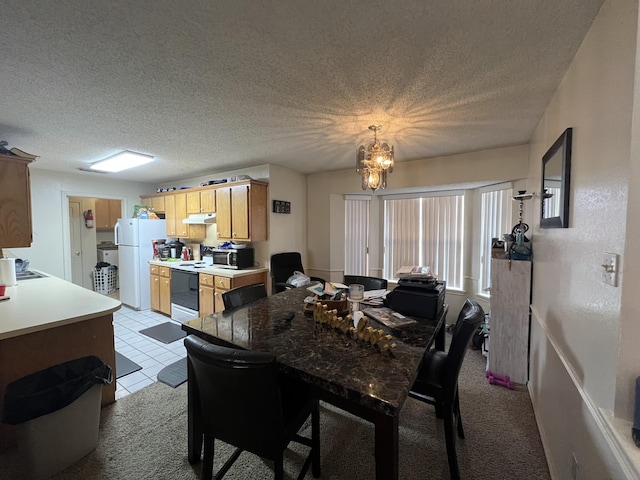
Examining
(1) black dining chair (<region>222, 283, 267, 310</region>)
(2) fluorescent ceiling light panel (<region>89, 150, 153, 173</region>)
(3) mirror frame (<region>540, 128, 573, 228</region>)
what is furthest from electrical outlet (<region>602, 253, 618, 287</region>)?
(2) fluorescent ceiling light panel (<region>89, 150, 153, 173</region>)

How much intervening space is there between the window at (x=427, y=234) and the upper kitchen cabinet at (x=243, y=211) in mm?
1961

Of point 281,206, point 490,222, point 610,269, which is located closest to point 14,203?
point 281,206

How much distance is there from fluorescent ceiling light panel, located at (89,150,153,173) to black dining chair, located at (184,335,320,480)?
3.15 m

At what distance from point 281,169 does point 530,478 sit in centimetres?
394

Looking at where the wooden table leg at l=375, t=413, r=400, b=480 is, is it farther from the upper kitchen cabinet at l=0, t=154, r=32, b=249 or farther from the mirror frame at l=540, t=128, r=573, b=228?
the upper kitchen cabinet at l=0, t=154, r=32, b=249

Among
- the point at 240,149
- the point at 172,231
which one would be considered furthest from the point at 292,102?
the point at 172,231

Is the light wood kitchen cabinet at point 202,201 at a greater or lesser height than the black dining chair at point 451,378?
greater

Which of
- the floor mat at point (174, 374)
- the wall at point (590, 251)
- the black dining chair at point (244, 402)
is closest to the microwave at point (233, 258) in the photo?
the floor mat at point (174, 374)

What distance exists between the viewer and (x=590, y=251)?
3.83ft

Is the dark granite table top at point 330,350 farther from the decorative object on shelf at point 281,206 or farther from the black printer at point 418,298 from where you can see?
the decorative object on shelf at point 281,206

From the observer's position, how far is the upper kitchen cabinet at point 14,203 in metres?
2.11

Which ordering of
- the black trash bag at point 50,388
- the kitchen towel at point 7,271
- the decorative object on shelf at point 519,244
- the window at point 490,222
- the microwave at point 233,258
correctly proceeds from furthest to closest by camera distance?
the microwave at point 233,258 < the window at point 490,222 < the kitchen towel at point 7,271 < the decorative object on shelf at point 519,244 < the black trash bag at point 50,388

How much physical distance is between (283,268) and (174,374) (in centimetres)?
189

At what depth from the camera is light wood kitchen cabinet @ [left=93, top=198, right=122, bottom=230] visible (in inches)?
239
